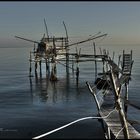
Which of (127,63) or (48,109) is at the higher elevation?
(127,63)

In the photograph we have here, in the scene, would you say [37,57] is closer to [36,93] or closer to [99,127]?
[36,93]

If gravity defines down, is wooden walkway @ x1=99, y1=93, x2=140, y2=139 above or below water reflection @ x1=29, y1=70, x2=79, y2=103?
above

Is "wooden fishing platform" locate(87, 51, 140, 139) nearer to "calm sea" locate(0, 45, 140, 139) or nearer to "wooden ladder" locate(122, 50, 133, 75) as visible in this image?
"calm sea" locate(0, 45, 140, 139)

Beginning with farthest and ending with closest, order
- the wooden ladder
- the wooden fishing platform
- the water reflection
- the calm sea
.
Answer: the water reflection < the wooden ladder < the calm sea < the wooden fishing platform

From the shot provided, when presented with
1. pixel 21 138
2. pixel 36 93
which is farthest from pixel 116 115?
pixel 36 93

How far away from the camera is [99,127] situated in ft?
96.4

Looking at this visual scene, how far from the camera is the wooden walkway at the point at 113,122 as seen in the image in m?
22.9

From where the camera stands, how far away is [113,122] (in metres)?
25.9

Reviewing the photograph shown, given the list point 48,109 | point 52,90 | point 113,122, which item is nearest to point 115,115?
point 113,122

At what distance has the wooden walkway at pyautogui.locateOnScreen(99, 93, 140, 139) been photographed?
2291cm

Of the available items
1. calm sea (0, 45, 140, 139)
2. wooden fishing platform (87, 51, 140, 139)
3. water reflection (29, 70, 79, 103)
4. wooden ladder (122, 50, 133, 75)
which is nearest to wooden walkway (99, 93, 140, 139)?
wooden fishing platform (87, 51, 140, 139)

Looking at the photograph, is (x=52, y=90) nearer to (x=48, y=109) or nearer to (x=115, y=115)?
(x=48, y=109)

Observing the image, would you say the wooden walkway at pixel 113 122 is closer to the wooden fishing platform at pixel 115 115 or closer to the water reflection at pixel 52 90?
the wooden fishing platform at pixel 115 115

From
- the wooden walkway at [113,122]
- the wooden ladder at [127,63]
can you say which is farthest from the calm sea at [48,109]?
the wooden ladder at [127,63]
